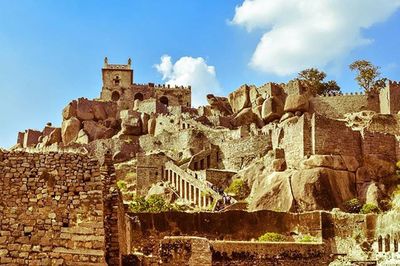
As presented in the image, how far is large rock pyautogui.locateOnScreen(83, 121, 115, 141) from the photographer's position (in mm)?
73500

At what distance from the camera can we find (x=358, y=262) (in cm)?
2670

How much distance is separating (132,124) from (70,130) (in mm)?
7405

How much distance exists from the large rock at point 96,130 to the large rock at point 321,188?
3281 centimetres

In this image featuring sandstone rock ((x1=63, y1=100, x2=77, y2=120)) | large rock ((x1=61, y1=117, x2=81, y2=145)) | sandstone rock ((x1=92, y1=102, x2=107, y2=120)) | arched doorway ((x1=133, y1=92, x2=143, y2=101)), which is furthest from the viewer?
arched doorway ((x1=133, y1=92, x2=143, y2=101))

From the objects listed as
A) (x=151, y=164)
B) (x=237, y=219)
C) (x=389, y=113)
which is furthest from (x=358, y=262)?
(x=389, y=113)

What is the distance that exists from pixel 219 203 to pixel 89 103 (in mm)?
36913

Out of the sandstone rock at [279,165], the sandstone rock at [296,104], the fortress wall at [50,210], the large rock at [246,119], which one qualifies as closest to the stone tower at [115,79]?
the large rock at [246,119]

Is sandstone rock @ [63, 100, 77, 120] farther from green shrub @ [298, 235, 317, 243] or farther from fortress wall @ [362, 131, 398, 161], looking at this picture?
green shrub @ [298, 235, 317, 243]

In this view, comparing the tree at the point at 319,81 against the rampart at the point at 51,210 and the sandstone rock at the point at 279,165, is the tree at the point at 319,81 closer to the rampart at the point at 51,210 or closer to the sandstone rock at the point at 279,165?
the sandstone rock at the point at 279,165

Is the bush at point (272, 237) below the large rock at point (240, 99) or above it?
below

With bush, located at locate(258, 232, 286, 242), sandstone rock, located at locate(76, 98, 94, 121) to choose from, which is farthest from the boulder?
bush, located at locate(258, 232, 286, 242)

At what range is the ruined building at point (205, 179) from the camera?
11398mm

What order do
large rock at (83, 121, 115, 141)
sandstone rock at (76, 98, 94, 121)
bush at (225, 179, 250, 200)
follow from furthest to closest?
sandstone rock at (76, 98, 94, 121), large rock at (83, 121, 115, 141), bush at (225, 179, 250, 200)

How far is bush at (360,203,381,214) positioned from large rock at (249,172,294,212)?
455cm
